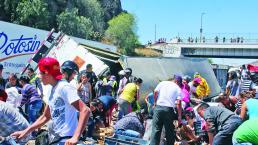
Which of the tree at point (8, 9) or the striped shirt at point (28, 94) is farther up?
the tree at point (8, 9)

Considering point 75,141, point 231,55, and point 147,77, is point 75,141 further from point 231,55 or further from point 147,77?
point 231,55

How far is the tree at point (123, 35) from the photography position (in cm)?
7531

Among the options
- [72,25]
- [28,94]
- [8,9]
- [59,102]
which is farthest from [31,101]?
[72,25]

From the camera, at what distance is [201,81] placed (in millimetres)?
14266

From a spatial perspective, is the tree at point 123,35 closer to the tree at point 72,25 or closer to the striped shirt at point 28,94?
the tree at point 72,25

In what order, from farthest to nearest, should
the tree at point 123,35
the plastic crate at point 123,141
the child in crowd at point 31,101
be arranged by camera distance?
the tree at point 123,35, the child in crowd at point 31,101, the plastic crate at point 123,141

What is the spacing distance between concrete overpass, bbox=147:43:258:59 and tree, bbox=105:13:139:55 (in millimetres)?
5421

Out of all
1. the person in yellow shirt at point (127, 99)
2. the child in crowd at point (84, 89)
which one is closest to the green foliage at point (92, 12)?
the child in crowd at point (84, 89)

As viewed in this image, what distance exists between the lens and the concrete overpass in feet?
243

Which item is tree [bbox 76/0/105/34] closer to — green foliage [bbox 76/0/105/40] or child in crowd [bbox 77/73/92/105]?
green foliage [bbox 76/0/105/40]

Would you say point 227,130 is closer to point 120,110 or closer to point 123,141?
point 123,141

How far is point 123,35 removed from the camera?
77.8 metres

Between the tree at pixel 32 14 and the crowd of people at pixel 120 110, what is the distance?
32.7 metres

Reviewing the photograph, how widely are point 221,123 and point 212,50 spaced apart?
2801 inches
